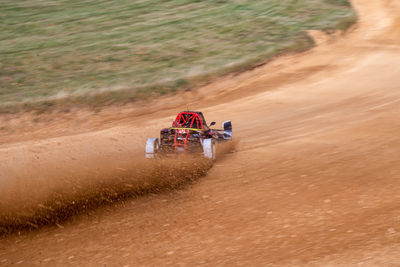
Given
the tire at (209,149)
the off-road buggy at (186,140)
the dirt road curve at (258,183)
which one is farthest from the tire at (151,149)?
the tire at (209,149)

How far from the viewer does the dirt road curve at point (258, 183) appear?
8.31 m

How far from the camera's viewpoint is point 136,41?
25.0m

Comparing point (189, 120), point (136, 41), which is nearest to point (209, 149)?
point (189, 120)

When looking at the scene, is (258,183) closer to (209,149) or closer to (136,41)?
(209,149)

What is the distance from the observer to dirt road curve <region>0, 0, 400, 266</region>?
27.3 feet

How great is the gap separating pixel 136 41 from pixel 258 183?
15.9m

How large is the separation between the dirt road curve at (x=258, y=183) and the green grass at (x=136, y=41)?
227 centimetres

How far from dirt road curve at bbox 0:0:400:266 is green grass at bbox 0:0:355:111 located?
227cm

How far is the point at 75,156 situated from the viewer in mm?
14438

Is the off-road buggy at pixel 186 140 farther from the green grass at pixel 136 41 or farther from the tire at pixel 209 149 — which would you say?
the green grass at pixel 136 41

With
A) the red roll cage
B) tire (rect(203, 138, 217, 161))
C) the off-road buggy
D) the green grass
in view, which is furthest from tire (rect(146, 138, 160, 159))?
the green grass

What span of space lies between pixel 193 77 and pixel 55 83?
5.91 m

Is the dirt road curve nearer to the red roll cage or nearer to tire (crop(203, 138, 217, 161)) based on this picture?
tire (crop(203, 138, 217, 161))

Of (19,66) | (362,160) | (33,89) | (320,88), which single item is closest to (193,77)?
(320,88)
